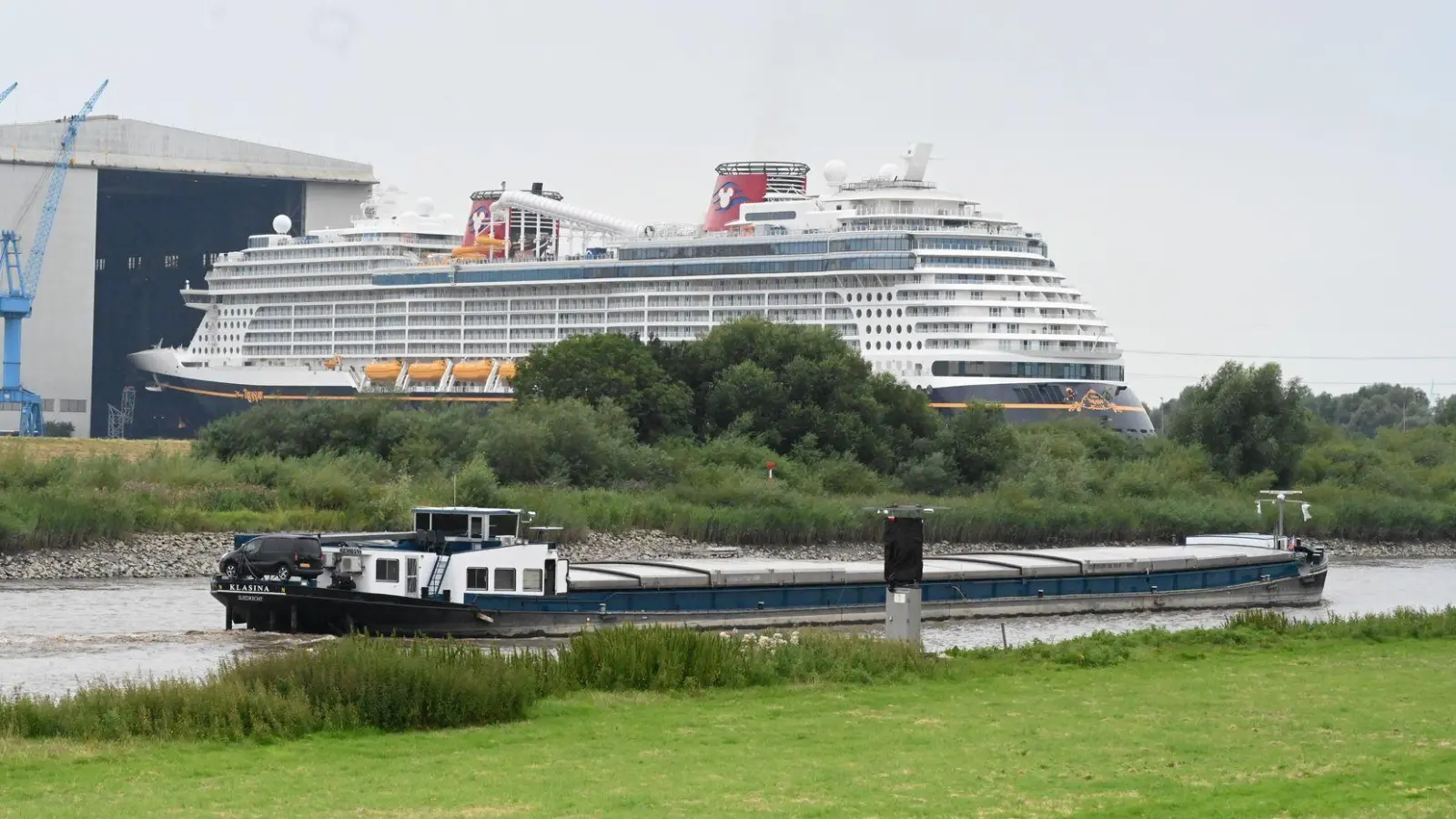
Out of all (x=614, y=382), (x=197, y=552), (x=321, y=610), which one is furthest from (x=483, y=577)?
(x=614, y=382)

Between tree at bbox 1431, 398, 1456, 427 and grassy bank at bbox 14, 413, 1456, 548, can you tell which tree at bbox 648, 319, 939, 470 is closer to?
grassy bank at bbox 14, 413, 1456, 548

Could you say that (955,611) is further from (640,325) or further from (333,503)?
(640,325)

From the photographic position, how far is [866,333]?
301ft

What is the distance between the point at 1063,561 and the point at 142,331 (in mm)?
84511

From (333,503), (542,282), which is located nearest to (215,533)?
(333,503)

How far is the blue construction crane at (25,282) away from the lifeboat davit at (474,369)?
795 inches

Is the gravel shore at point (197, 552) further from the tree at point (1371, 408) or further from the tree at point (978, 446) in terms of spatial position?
the tree at point (1371, 408)

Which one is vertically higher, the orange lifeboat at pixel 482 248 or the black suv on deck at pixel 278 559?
the orange lifeboat at pixel 482 248

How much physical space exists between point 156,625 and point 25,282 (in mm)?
76766

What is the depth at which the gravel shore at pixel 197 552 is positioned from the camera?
4734cm

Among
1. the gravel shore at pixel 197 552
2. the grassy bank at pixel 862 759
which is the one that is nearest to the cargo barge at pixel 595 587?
the grassy bank at pixel 862 759

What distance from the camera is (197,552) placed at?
49.8 m

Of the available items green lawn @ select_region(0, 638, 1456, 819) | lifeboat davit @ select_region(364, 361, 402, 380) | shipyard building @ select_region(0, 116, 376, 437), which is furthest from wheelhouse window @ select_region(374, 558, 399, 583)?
shipyard building @ select_region(0, 116, 376, 437)

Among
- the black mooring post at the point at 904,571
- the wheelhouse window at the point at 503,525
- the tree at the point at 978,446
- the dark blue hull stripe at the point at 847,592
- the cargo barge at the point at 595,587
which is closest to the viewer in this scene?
the black mooring post at the point at 904,571
